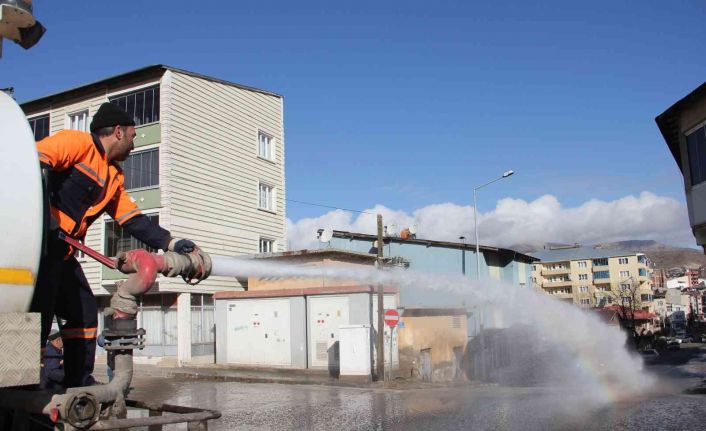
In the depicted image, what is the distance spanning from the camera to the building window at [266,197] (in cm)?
3161

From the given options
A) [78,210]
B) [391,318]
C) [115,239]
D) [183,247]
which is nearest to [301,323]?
[391,318]

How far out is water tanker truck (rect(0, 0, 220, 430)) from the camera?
2.63 metres

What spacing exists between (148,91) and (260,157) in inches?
260

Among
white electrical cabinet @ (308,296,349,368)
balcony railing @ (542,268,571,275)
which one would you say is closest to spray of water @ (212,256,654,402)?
white electrical cabinet @ (308,296,349,368)

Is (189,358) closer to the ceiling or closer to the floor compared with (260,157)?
closer to the floor

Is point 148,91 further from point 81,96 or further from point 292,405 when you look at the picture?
point 292,405

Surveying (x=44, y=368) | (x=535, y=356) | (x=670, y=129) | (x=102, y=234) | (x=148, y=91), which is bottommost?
(x=535, y=356)

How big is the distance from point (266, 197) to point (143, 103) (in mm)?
7954

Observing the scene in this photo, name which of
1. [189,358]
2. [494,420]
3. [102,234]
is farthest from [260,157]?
[494,420]

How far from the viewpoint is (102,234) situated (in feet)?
89.4

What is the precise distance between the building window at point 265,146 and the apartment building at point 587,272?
93.9 m

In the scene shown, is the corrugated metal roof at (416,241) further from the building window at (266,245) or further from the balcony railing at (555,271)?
the balcony railing at (555,271)

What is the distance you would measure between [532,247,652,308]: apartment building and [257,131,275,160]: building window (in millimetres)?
93941

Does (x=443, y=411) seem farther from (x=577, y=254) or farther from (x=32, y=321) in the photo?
(x=577, y=254)
